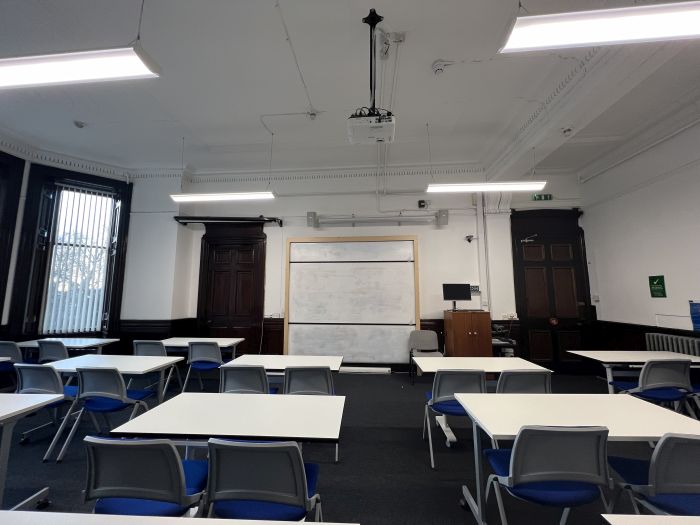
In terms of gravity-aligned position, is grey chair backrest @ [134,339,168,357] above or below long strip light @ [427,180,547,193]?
below

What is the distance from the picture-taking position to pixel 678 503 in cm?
140

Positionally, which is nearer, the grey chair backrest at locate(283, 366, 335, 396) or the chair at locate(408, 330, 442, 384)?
the grey chair backrest at locate(283, 366, 335, 396)

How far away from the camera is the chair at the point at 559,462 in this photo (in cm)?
138

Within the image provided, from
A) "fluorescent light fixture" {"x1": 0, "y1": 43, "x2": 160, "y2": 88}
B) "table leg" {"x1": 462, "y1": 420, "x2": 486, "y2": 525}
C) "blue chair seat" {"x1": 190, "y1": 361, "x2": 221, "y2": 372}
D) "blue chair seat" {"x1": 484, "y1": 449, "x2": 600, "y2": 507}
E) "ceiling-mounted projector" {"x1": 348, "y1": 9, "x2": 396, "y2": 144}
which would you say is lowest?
"table leg" {"x1": 462, "y1": 420, "x2": 486, "y2": 525}

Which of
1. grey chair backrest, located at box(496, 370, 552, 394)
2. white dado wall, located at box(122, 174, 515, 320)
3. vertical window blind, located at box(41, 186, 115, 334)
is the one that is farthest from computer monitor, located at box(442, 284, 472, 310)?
vertical window blind, located at box(41, 186, 115, 334)

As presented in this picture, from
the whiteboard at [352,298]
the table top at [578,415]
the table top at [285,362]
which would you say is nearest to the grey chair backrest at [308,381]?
the table top at [285,362]

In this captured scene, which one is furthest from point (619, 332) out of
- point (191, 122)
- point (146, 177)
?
point (146, 177)

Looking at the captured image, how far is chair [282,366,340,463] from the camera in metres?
2.66

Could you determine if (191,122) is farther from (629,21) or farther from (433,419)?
(433,419)

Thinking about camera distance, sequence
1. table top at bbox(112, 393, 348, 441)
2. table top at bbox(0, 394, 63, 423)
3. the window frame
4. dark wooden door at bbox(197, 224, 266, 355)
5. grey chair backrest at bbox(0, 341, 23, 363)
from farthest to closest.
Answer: dark wooden door at bbox(197, 224, 266, 355)
the window frame
grey chair backrest at bbox(0, 341, 23, 363)
table top at bbox(0, 394, 63, 423)
table top at bbox(112, 393, 348, 441)

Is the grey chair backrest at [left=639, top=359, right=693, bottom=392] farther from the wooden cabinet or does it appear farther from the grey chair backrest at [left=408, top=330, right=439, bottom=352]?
the grey chair backrest at [left=408, top=330, right=439, bottom=352]

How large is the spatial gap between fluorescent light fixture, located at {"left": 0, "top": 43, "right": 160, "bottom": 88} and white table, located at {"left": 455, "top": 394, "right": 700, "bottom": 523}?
295 centimetres

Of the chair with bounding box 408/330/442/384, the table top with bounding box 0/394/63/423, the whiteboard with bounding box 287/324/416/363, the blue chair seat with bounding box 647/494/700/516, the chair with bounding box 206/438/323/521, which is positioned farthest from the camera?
the whiteboard with bounding box 287/324/416/363

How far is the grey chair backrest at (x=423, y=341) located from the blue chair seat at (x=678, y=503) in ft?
11.7
